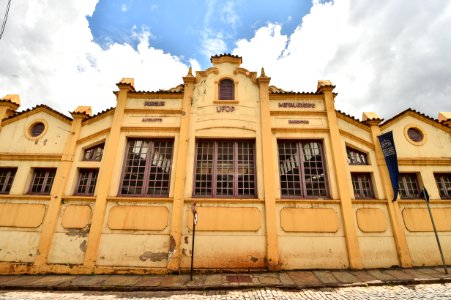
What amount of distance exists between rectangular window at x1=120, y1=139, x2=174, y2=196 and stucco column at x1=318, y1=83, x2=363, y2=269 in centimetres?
668

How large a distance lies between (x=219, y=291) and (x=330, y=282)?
3.23 metres

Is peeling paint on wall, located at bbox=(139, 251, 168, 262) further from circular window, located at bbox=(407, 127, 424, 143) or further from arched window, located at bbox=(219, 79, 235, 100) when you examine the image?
circular window, located at bbox=(407, 127, 424, 143)

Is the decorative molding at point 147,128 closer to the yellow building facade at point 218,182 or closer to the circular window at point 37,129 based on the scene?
the yellow building facade at point 218,182

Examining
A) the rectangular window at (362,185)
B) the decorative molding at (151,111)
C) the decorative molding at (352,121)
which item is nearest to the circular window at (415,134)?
the decorative molding at (352,121)

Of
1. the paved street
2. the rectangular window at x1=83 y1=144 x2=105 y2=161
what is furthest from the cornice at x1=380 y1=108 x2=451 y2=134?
the rectangular window at x1=83 y1=144 x2=105 y2=161

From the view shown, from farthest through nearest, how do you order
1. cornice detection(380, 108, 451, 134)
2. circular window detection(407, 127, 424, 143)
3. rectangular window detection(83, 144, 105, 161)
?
cornice detection(380, 108, 451, 134) → circular window detection(407, 127, 424, 143) → rectangular window detection(83, 144, 105, 161)

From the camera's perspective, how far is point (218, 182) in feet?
30.2

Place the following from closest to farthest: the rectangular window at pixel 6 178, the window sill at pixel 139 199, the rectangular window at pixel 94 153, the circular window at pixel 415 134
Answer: the window sill at pixel 139 199 → the rectangular window at pixel 6 178 → the rectangular window at pixel 94 153 → the circular window at pixel 415 134

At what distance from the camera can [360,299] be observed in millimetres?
5512

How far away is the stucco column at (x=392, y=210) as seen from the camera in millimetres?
8180

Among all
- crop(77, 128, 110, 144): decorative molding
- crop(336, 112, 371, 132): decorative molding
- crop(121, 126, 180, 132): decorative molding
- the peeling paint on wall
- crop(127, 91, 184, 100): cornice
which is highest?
crop(127, 91, 184, 100): cornice

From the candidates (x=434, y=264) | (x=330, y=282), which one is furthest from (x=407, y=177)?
(x=330, y=282)

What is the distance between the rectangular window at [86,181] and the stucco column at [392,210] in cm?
1158

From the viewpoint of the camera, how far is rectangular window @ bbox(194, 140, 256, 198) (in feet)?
29.7
